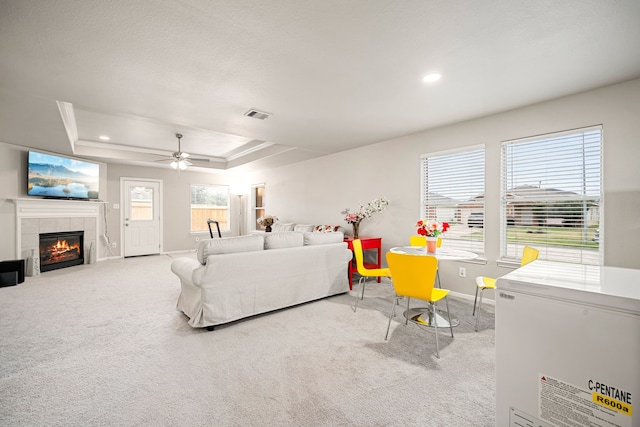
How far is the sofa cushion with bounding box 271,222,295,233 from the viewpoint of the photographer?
6.72 meters

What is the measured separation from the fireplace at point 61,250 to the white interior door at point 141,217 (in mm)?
1043

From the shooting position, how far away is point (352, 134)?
4.55 meters

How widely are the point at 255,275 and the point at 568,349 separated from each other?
8.64 feet

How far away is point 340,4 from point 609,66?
2536 mm

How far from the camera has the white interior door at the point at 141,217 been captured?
7.25 m

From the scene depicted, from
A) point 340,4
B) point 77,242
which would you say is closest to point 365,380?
point 340,4

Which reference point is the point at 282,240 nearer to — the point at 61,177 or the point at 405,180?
the point at 405,180

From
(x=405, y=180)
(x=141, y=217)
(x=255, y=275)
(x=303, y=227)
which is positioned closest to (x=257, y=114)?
(x=255, y=275)

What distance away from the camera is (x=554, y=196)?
10.4ft

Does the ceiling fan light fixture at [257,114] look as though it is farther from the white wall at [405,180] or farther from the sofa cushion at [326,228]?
the sofa cushion at [326,228]

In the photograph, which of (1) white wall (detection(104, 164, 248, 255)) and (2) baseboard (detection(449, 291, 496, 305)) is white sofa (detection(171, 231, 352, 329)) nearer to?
(2) baseboard (detection(449, 291, 496, 305))

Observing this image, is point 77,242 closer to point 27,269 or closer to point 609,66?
point 27,269

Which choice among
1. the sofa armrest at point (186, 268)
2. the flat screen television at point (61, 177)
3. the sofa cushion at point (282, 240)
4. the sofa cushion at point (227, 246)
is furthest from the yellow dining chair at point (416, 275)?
the flat screen television at point (61, 177)

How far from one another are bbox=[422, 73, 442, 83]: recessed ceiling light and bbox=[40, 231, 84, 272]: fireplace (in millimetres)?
7306
